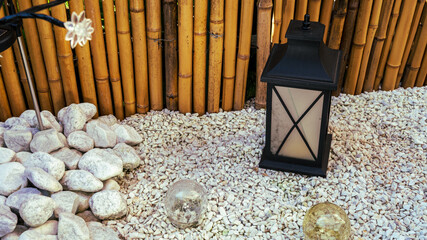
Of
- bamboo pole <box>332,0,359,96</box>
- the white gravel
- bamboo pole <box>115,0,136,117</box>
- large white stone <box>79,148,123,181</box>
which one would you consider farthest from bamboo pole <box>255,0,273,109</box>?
large white stone <box>79,148,123,181</box>

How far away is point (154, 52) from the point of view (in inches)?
89.6

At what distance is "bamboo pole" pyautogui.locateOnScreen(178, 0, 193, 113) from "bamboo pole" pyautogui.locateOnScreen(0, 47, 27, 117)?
0.76 meters

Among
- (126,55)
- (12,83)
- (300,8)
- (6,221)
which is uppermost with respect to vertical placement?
(300,8)

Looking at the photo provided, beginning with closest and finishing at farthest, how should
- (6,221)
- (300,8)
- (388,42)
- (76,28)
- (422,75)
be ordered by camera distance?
(76,28)
(6,221)
(300,8)
(388,42)
(422,75)

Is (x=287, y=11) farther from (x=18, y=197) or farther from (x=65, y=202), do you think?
(x=18, y=197)

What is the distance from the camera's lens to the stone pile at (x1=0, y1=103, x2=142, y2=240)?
164 centimetres

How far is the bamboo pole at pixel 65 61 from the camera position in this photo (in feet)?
6.72

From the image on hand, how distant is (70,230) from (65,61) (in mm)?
874

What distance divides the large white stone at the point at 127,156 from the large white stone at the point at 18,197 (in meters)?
0.41

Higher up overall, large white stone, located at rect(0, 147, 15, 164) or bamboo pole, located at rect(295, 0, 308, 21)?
bamboo pole, located at rect(295, 0, 308, 21)

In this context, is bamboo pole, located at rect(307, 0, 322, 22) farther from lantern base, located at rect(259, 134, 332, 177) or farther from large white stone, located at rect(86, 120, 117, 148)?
large white stone, located at rect(86, 120, 117, 148)

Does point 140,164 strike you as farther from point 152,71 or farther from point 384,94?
point 384,94

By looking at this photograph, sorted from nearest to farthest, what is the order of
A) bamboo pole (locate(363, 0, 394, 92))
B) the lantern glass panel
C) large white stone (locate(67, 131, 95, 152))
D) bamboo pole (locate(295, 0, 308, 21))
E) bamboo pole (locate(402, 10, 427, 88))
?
1. the lantern glass panel
2. large white stone (locate(67, 131, 95, 152))
3. bamboo pole (locate(295, 0, 308, 21))
4. bamboo pole (locate(363, 0, 394, 92))
5. bamboo pole (locate(402, 10, 427, 88))

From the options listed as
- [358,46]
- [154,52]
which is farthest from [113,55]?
[358,46]
